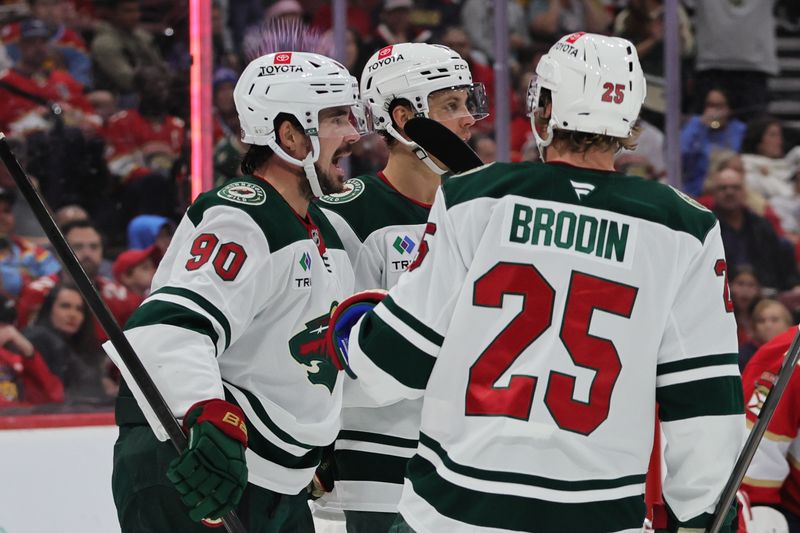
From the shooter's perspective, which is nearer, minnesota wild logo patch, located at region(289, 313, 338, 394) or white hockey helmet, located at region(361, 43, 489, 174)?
minnesota wild logo patch, located at region(289, 313, 338, 394)

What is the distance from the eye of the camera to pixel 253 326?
186 cm

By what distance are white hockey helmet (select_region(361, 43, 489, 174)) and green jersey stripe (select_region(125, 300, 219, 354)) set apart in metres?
0.68

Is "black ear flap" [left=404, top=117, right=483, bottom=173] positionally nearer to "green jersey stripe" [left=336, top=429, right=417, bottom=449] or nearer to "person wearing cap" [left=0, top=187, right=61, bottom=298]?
"green jersey stripe" [left=336, top=429, right=417, bottom=449]

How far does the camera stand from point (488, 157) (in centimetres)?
464

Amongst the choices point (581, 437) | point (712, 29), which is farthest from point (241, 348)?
point (712, 29)

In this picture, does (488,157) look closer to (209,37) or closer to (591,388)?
(209,37)

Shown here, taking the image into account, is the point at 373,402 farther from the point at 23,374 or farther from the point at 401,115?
the point at 23,374

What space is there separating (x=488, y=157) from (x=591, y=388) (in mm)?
3245

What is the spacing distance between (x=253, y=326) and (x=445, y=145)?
40 centimetres

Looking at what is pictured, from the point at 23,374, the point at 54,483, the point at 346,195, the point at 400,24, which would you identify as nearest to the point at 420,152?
the point at 346,195

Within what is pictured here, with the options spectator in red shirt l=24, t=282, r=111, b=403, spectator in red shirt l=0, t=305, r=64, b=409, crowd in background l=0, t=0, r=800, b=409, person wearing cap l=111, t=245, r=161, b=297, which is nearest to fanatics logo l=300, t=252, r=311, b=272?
crowd in background l=0, t=0, r=800, b=409

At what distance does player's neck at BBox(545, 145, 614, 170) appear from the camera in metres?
1.51

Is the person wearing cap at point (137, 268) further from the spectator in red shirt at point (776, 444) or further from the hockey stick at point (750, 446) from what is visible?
the hockey stick at point (750, 446)

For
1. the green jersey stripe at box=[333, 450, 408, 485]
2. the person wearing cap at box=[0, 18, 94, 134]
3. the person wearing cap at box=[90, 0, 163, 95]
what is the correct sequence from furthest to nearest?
the person wearing cap at box=[90, 0, 163, 95] < the person wearing cap at box=[0, 18, 94, 134] < the green jersey stripe at box=[333, 450, 408, 485]
